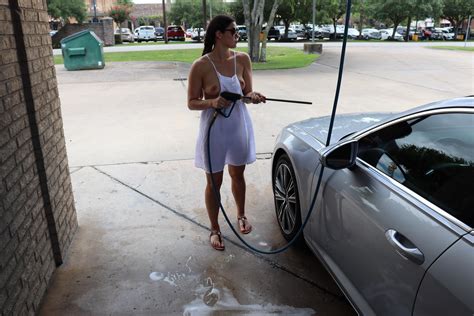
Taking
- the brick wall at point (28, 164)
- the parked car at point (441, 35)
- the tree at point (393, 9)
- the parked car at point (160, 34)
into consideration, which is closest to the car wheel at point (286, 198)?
the brick wall at point (28, 164)

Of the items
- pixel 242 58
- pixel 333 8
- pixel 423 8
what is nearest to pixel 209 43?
pixel 242 58

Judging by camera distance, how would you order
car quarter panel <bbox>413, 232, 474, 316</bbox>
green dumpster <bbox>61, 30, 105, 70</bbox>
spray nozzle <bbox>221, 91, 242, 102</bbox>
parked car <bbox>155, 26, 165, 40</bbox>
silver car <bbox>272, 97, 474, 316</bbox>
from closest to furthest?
car quarter panel <bbox>413, 232, 474, 316</bbox>, silver car <bbox>272, 97, 474, 316</bbox>, spray nozzle <bbox>221, 91, 242, 102</bbox>, green dumpster <bbox>61, 30, 105, 70</bbox>, parked car <bbox>155, 26, 165, 40</bbox>

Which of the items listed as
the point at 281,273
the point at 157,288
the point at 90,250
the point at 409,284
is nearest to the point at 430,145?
the point at 409,284

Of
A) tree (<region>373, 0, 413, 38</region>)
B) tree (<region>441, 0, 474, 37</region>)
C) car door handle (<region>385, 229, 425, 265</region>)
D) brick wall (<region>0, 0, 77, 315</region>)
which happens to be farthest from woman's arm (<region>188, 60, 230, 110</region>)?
tree (<region>441, 0, 474, 37</region>)

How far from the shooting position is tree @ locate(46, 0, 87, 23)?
4197cm

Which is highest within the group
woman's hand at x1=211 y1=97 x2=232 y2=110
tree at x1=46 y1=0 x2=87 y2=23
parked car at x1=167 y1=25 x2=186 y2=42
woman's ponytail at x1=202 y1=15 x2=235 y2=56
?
tree at x1=46 y1=0 x2=87 y2=23

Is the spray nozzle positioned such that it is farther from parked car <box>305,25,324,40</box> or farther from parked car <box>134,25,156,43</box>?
parked car <box>305,25,324,40</box>

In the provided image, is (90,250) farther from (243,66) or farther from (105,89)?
(105,89)

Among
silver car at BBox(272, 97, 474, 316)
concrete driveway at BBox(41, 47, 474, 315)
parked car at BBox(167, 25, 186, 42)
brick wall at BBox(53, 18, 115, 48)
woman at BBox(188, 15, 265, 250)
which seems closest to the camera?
silver car at BBox(272, 97, 474, 316)

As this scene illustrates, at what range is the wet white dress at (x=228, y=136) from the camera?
3213 mm

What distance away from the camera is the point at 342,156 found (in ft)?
7.89

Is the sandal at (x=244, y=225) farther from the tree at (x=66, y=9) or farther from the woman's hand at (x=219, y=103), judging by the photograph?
the tree at (x=66, y=9)

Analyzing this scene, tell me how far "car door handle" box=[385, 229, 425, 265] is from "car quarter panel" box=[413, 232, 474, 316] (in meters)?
0.08

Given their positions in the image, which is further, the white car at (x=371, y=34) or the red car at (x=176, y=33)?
the white car at (x=371, y=34)
